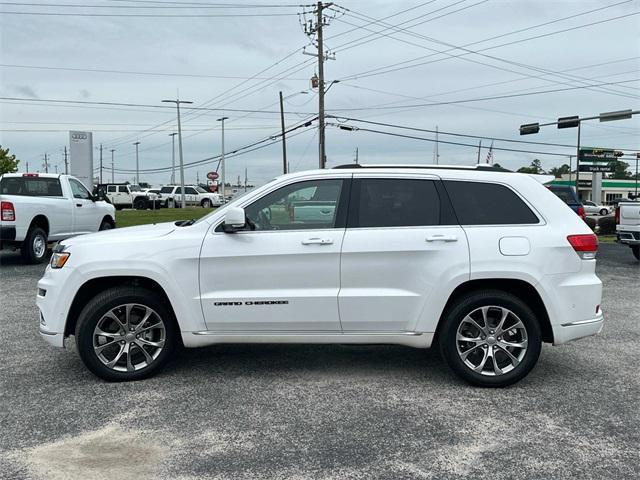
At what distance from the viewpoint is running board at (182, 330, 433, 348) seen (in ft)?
15.7

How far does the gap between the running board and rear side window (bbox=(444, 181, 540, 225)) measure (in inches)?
40.5

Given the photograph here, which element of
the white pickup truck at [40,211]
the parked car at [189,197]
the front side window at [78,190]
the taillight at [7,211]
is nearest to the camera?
the taillight at [7,211]

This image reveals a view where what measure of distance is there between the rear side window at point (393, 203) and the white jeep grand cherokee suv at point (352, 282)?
0.01 meters

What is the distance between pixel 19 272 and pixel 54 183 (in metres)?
2.30

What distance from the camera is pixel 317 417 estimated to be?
13.8ft

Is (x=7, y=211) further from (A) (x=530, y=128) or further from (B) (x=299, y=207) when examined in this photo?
(A) (x=530, y=128)

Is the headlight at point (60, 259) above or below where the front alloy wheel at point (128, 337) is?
above

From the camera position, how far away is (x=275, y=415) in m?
4.25

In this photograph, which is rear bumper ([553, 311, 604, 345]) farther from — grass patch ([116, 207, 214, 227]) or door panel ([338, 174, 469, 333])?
grass patch ([116, 207, 214, 227])

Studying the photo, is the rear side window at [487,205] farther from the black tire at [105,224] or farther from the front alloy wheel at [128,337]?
the black tire at [105,224]

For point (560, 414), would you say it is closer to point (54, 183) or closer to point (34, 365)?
point (34, 365)

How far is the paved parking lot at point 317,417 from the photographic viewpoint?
3520 mm

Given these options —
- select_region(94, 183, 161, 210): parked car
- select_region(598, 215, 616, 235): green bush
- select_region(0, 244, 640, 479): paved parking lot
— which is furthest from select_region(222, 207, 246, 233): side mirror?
select_region(94, 183, 161, 210): parked car

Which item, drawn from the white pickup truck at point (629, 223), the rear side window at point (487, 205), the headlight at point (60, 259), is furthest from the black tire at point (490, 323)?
the white pickup truck at point (629, 223)
